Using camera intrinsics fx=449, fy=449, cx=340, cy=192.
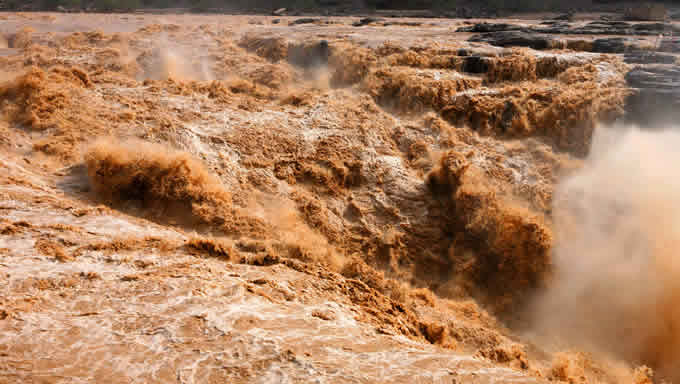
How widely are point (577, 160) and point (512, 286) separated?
291 centimetres

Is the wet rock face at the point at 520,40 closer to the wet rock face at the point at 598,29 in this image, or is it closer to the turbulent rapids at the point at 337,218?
the turbulent rapids at the point at 337,218

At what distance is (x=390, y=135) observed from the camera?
850 cm

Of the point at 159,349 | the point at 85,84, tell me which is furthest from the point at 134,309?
the point at 85,84

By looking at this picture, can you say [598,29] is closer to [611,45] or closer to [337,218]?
[611,45]

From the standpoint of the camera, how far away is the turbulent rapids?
3.12 metres

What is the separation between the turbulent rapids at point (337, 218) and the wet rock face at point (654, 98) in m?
0.21

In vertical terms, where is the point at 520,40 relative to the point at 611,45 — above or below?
above

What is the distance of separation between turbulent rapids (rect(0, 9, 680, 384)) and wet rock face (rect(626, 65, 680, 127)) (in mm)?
208

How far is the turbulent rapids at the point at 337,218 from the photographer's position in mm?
3125

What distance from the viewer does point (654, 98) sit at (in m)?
8.23

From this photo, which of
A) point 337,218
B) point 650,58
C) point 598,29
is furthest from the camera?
point 598,29

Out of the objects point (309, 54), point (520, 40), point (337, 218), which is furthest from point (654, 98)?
point (309, 54)

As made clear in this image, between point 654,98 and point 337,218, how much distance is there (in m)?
6.33

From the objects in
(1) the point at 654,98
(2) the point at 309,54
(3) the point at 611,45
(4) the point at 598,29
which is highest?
(4) the point at 598,29
